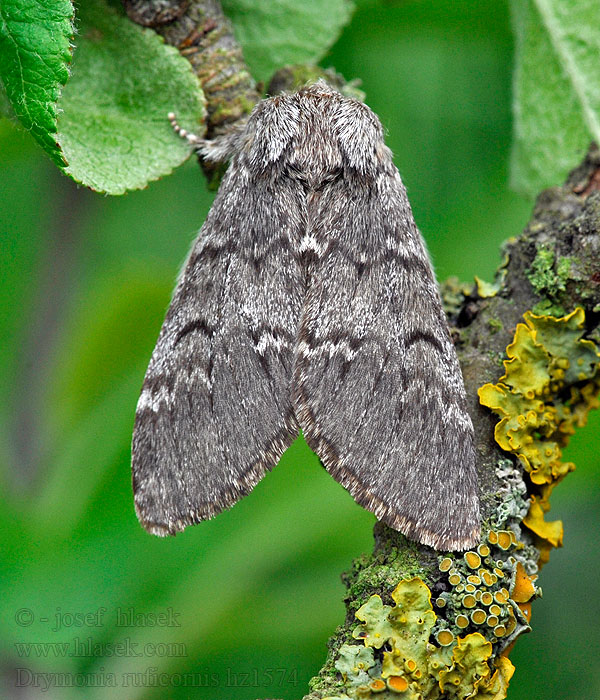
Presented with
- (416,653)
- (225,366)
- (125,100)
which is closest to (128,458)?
(225,366)

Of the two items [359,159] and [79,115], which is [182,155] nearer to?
[79,115]

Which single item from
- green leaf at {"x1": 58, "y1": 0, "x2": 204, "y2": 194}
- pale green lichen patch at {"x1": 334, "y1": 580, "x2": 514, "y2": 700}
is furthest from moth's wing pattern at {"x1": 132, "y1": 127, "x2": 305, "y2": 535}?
pale green lichen patch at {"x1": 334, "y1": 580, "x2": 514, "y2": 700}

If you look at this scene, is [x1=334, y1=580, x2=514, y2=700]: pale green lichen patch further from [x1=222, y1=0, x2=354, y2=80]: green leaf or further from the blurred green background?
[x1=222, y1=0, x2=354, y2=80]: green leaf

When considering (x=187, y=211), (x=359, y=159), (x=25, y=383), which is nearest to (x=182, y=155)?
(x=359, y=159)

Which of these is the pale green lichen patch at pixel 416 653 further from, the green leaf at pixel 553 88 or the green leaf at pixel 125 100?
the green leaf at pixel 553 88

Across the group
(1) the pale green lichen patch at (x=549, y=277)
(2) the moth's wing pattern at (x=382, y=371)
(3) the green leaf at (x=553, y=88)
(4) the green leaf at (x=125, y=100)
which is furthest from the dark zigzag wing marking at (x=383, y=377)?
(3) the green leaf at (x=553, y=88)

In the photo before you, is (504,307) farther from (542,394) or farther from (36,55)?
(36,55)
